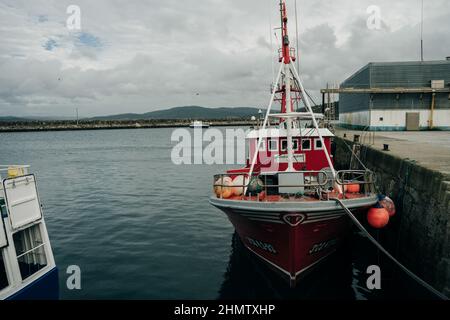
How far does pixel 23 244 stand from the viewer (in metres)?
8.74

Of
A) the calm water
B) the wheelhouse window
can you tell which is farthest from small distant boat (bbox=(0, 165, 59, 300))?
the wheelhouse window

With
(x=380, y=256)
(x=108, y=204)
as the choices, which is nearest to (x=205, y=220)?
(x=108, y=204)

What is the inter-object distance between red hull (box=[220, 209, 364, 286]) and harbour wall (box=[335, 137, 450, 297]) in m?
1.92

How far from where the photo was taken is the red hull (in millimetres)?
9164

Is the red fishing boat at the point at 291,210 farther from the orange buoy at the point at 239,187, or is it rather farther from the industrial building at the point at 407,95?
the industrial building at the point at 407,95

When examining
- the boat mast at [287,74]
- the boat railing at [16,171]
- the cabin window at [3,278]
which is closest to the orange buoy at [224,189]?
the boat mast at [287,74]

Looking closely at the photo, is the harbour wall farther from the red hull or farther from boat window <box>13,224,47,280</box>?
boat window <box>13,224,47,280</box>

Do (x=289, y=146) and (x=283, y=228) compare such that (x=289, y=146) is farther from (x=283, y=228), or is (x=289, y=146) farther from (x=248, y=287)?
(x=248, y=287)

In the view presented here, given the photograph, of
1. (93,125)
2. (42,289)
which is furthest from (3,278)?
(93,125)

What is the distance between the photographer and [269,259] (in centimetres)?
1040

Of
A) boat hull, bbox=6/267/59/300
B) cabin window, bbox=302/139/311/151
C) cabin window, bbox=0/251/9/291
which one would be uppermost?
cabin window, bbox=302/139/311/151

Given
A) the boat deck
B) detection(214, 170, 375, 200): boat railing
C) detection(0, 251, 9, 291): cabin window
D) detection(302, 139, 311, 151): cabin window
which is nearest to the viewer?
detection(0, 251, 9, 291): cabin window

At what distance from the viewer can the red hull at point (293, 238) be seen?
916 centimetres
